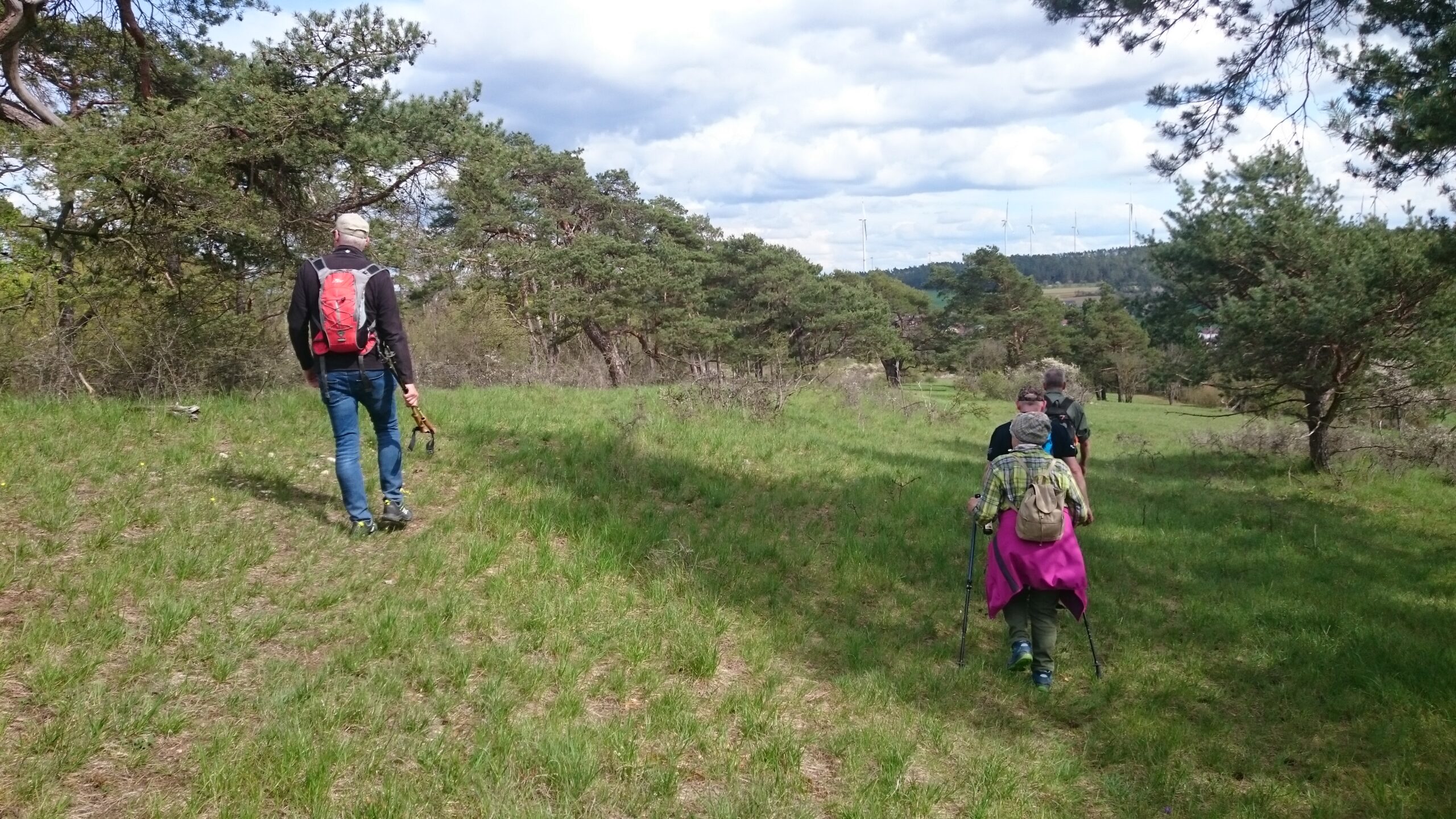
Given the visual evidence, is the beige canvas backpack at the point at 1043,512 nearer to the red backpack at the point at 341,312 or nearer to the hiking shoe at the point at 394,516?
the hiking shoe at the point at 394,516

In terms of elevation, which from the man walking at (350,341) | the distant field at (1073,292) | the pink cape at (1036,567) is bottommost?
the pink cape at (1036,567)

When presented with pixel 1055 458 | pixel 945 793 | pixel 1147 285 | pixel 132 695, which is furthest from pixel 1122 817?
pixel 1147 285

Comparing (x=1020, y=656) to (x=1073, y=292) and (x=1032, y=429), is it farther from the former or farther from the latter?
(x=1073, y=292)

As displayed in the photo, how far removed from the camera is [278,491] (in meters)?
5.78

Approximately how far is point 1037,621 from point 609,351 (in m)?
24.5

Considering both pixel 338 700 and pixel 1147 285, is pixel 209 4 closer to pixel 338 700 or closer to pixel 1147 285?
pixel 338 700

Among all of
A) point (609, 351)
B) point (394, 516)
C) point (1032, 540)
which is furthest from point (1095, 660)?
point (609, 351)

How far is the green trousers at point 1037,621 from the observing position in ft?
15.0

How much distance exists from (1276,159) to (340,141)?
15.8m

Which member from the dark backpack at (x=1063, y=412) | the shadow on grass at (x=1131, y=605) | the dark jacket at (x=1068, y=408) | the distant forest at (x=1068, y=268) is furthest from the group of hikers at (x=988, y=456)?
the distant forest at (x=1068, y=268)

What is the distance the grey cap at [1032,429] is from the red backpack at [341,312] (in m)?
3.97

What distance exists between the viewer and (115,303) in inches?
358

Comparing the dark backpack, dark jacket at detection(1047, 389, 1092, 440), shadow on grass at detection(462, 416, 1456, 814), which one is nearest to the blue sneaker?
shadow on grass at detection(462, 416, 1456, 814)

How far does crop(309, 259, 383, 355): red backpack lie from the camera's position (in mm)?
4836
